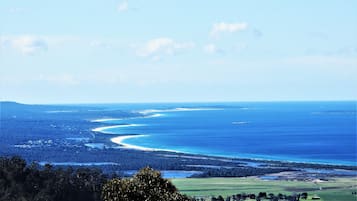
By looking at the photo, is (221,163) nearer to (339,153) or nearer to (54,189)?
(339,153)

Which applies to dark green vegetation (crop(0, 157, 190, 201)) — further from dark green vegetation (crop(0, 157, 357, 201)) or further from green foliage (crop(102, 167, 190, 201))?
green foliage (crop(102, 167, 190, 201))

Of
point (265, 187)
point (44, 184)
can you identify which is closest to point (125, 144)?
point (265, 187)

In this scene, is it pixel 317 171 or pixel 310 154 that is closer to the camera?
pixel 317 171

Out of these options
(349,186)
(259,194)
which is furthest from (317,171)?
(259,194)

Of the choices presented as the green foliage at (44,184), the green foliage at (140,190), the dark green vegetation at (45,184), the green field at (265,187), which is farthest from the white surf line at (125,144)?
the green foliage at (140,190)

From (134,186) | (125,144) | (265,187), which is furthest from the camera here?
(125,144)

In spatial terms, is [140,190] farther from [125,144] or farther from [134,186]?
[125,144]

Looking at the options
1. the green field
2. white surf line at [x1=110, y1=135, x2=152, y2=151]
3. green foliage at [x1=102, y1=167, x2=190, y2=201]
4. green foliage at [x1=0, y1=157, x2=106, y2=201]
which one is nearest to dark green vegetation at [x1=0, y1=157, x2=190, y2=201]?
green foliage at [x1=0, y1=157, x2=106, y2=201]
